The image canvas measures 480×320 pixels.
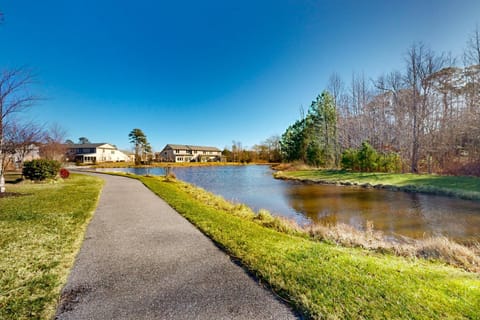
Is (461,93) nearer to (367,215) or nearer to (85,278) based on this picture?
(367,215)

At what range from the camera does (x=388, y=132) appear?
22375mm

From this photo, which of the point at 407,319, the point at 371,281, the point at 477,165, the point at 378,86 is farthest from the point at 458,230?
the point at 378,86

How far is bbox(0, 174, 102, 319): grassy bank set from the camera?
2.25 metres

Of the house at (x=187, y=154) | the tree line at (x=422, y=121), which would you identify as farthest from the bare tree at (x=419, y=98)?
the house at (x=187, y=154)

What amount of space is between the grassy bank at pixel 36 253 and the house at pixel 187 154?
181ft

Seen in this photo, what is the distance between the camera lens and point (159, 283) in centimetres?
269

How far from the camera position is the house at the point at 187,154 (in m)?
60.8

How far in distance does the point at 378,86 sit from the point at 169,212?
84.1 feet

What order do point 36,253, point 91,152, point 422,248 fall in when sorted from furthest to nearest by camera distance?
point 91,152 → point 422,248 → point 36,253

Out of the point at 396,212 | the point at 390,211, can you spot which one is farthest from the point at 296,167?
the point at 396,212

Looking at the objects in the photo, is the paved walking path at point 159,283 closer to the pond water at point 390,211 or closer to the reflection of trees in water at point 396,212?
the pond water at point 390,211

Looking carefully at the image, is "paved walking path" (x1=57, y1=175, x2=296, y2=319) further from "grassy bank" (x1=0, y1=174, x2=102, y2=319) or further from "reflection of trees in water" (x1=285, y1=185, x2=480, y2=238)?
"reflection of trees in water" (x1=285, y1=185, x2=480, y2=238)

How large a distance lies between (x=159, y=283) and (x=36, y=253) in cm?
258

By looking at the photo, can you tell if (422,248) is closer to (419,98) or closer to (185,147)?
(419,98)
